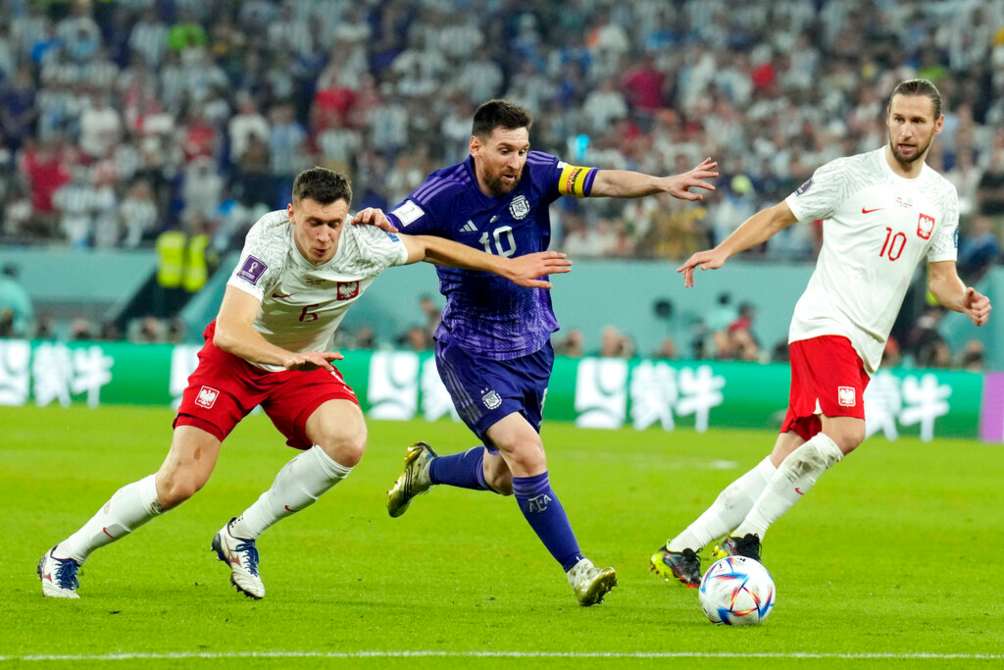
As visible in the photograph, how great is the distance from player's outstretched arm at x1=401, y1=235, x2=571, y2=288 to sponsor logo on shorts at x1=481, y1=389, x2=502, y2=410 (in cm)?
68

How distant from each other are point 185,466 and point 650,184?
2.58m

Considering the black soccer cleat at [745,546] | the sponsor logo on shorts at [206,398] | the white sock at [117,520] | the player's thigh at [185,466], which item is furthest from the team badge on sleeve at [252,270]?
the black soccer cleat at [745,546]

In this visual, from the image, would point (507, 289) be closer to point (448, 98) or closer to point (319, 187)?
point (319, 187)

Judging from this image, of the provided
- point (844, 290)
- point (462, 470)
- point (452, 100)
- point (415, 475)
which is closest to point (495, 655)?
point (462, 470)

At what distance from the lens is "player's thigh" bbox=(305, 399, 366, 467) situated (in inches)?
317

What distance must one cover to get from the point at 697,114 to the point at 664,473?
→ 11369 mm

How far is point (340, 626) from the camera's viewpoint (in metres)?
7.22

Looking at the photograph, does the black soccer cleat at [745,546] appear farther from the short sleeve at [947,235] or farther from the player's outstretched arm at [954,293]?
the short sleeve at [947,235]

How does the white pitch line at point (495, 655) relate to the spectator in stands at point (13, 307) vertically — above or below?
above

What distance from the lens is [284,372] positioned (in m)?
8.23

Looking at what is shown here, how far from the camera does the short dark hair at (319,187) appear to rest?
759 cm

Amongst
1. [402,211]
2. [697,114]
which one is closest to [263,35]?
[697,114]

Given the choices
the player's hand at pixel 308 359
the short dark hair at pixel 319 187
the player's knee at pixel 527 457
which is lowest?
the player's knee at pixel 527 457

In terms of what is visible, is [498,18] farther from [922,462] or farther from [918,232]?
[918,232]
